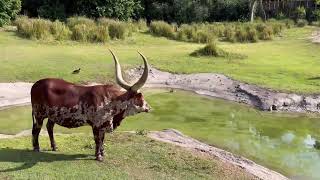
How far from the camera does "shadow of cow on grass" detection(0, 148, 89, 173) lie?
11.2 m

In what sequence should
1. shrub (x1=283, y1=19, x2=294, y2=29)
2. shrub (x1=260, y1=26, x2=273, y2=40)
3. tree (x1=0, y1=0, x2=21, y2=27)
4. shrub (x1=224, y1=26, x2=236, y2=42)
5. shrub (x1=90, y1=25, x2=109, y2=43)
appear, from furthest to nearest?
shrub (x1=283, y1=19, x2=294, y2=29), shrub (x1=260, y1=26, x2=273, y2=40), shrub (x1=224, y1=26, x2=236, y2=42), tree (x1=0, y1=0, x2=21, y2=27), shrub (x1=90, y1=25, x2=109, y2=43)

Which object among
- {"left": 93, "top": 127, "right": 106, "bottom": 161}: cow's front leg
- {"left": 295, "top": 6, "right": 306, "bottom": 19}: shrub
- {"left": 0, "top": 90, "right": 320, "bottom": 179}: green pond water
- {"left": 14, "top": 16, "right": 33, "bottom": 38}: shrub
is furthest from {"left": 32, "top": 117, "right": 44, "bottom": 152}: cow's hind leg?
{"left": 295, "top": 6, "right": 306, "bottom": 19}: shrub

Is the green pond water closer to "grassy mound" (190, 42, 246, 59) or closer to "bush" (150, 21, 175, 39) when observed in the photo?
"grassy mound" (190, 42, 246, 59)

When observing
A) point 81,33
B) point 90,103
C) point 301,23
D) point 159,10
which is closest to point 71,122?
point 90,103

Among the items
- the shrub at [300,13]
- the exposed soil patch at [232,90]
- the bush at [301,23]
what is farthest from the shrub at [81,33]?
the shrub at [300,13]

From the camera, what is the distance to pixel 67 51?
86.0 feet

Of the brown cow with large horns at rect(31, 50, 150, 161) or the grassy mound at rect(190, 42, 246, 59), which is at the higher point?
the brown cow with large horns at rect(31, 50, 150, 161)

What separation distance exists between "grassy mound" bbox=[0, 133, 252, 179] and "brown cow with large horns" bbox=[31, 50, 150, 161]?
65cm

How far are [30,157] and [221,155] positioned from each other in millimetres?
4602

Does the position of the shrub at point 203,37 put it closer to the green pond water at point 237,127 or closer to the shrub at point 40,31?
the shrub at point 40,31

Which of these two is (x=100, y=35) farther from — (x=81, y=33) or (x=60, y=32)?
(x=60, y=32)

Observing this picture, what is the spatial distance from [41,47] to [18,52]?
1.92 meters

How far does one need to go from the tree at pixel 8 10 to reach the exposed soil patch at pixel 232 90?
32.7 ft

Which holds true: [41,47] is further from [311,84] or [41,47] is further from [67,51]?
[311,84]
